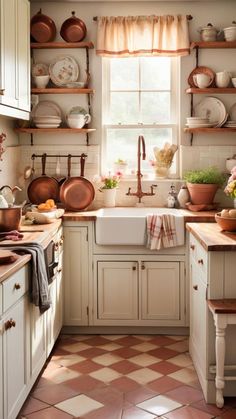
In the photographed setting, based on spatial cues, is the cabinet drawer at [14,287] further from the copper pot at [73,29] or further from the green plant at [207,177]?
the copper pot at [73,29]

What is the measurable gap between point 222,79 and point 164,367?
247 cm

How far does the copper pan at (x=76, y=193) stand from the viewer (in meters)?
5.14

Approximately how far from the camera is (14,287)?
301 centimetres

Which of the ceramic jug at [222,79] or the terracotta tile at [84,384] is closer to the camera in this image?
the terracotta tile at [84,384]

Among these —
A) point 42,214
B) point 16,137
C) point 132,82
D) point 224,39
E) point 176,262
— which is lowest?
point 176,262

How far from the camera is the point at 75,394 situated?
3.69 m

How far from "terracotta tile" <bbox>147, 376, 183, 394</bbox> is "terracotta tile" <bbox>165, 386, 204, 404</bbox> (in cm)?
4

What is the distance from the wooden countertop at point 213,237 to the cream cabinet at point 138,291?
64 centimetres

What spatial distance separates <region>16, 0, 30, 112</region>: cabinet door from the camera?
14.4 ft

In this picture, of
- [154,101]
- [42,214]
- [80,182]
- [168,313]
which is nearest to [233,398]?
[168,313]

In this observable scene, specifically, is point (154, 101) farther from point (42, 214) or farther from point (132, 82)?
point (42, 214)

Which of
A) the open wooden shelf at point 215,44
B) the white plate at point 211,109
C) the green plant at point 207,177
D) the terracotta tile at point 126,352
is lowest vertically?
the terracotta tile at point 126,352

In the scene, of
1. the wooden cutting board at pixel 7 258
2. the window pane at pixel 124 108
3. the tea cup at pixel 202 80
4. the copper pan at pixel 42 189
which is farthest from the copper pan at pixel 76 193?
the wooden cutting board at pixel 7 258

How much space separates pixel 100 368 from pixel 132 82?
258cm
